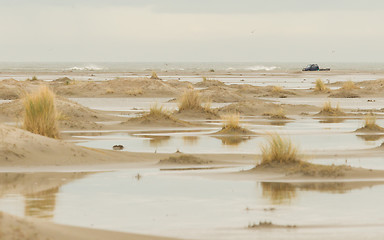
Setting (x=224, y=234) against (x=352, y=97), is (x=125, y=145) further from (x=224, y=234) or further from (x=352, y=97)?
(x=352, y=97)

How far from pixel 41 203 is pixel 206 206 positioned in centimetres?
224

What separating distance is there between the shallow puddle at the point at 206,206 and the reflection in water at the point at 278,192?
14 millimetres

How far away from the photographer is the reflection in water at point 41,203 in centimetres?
1095

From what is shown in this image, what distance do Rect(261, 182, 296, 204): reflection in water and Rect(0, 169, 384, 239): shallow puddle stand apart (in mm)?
14

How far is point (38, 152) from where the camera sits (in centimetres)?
1686

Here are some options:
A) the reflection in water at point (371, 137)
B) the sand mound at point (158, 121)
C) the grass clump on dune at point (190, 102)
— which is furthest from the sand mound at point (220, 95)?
the reflection in water at point (371, 137)

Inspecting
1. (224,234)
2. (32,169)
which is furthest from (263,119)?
(224,234)

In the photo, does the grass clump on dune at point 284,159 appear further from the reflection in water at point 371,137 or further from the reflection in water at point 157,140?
the reflection in water at point 371,137

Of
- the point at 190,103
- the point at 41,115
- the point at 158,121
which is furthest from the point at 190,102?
the point at 41,115

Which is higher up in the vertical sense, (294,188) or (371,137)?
(371,137)

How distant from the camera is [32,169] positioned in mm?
15844

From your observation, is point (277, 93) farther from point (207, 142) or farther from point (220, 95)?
point (207, 142)

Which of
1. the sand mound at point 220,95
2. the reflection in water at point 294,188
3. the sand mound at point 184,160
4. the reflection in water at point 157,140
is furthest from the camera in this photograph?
the sand mound at point 220,95

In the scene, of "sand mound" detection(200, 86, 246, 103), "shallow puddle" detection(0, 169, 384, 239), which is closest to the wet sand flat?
"shallow puddle" detection(0, 169, 384, 239)
